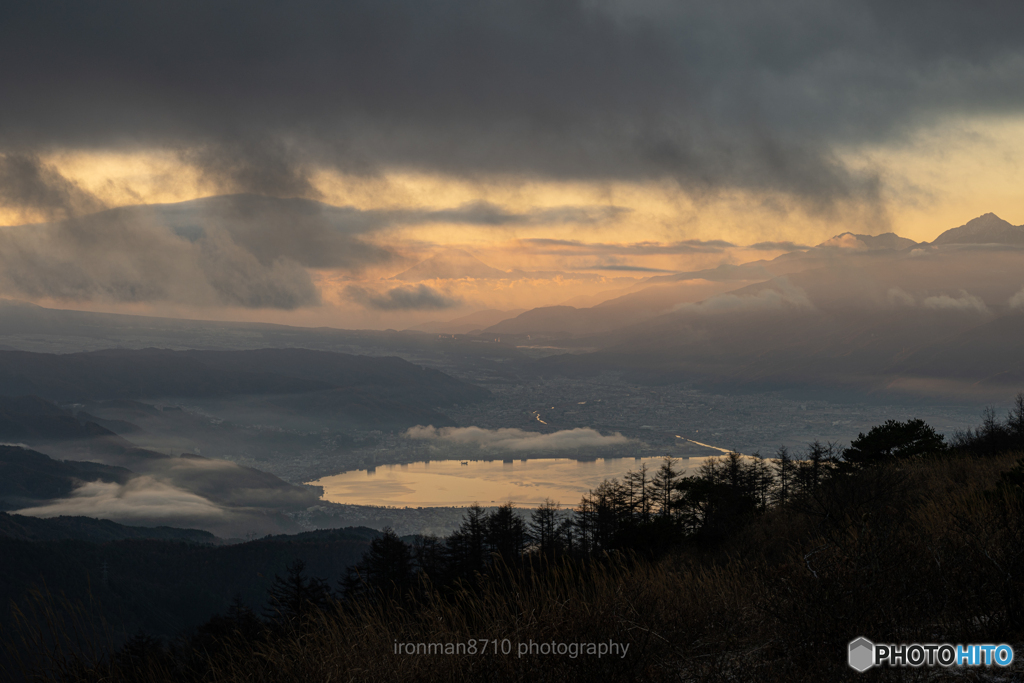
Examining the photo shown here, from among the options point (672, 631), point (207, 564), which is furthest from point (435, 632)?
point (207, 564)

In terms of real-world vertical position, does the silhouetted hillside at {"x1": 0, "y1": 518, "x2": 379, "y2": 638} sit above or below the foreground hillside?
below

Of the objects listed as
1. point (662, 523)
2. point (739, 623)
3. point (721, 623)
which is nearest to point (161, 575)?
point (662, 523)

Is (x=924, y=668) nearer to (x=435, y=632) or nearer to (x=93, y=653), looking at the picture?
(x=435, y=632)

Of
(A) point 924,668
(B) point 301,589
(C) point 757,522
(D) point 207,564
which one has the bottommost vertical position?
(D) point 207,564

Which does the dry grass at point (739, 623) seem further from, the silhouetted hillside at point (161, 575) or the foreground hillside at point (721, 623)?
the silhouetted hillside at point (161, 575)

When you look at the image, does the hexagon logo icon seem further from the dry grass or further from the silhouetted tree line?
the silhouetted tree line

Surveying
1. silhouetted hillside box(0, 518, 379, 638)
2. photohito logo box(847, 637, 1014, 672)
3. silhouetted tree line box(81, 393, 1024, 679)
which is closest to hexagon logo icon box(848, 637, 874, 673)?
photohito logo box(847, 637, 1014, 672)

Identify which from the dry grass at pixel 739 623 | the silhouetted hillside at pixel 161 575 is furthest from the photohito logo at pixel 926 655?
the silhouetted hillside at pixel 161 575

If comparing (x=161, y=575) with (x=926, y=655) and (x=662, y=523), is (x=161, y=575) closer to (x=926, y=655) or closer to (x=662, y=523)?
(x=662, y=523)
